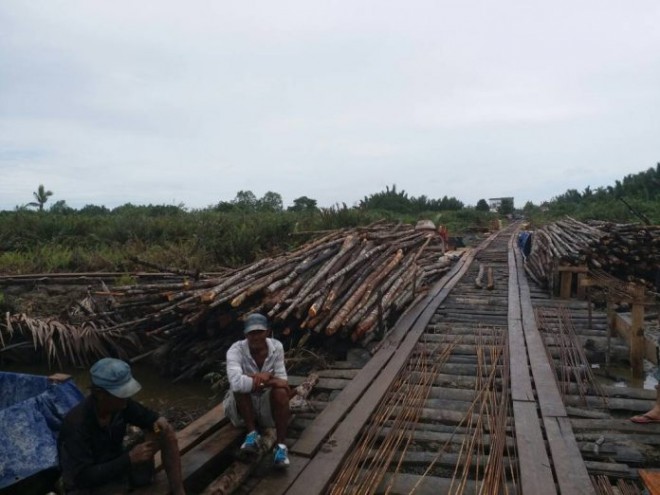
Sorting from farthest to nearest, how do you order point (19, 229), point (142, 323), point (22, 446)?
point (19, 229)
point (142, 323)
point (22, 446)

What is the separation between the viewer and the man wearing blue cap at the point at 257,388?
3.47 m

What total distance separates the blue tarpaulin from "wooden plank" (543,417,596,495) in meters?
3.29

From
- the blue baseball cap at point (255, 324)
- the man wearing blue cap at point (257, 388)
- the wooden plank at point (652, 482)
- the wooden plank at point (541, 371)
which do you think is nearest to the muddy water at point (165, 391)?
the man wearing blue cap at point (257, 388)

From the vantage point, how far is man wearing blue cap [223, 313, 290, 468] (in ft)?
11.4

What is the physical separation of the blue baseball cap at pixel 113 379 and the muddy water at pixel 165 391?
116 inches

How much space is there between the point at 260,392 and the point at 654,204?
81.4 feet

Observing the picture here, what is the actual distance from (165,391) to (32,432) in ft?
11.8

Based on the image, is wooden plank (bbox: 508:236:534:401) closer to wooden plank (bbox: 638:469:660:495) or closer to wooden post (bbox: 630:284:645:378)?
wooden post (bbox: 630:284:645:378)

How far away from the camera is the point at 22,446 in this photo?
10.3 ft

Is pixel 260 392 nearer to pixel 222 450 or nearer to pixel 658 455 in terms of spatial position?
pixel 222 450

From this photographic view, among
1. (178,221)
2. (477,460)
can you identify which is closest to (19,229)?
(178,221)

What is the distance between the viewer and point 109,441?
114 inches

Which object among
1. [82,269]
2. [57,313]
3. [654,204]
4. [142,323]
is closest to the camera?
[142,323]

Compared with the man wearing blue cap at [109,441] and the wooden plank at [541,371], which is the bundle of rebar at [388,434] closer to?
the wooden plank at [541,371]
